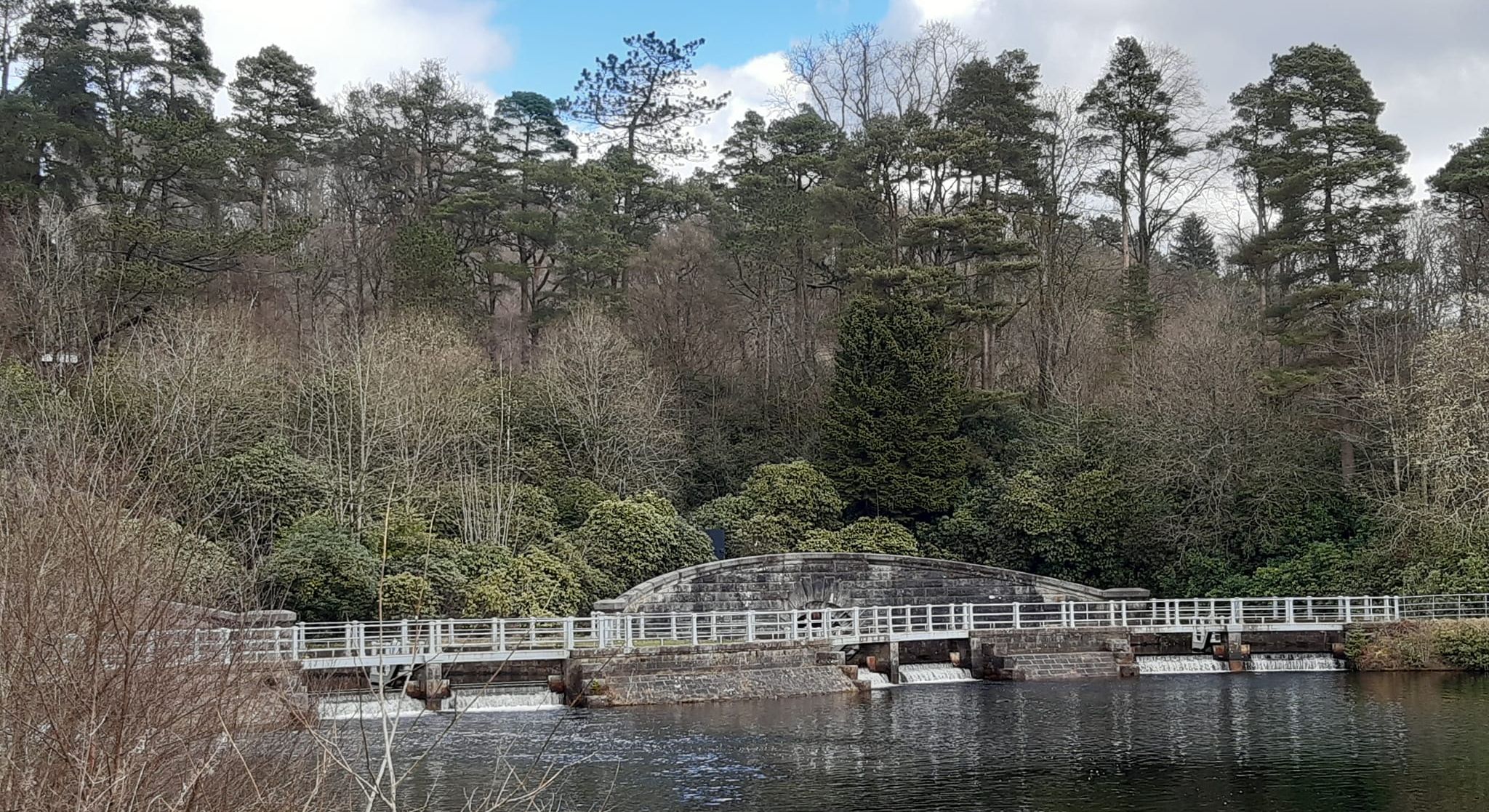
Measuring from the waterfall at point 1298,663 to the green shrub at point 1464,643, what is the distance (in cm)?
216

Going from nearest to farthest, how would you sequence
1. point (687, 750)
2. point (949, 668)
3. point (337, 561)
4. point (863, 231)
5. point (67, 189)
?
point (687, 750) → point (337, 561) → point (949, 668) → point (67, 189) → point (863, 231)

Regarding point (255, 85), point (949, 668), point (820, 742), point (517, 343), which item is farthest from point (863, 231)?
point (820, 742)

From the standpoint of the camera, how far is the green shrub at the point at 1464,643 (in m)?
28.5

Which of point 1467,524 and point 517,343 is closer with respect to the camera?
point 1467,524

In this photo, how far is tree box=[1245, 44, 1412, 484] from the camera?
3781 cm

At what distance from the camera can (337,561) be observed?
92.6 feet

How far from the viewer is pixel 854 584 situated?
113 feet

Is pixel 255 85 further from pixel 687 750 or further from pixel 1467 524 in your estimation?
pixel 1467 524

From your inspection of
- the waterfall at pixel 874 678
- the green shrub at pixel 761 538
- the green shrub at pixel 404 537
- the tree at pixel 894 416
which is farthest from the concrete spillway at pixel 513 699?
the tree at pixel 894 416

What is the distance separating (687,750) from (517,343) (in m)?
29.8

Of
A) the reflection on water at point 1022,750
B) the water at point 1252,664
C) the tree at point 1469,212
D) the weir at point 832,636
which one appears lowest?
the reflection on water at point 1022,750

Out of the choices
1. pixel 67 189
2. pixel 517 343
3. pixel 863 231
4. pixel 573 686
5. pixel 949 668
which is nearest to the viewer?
pixel 573 686

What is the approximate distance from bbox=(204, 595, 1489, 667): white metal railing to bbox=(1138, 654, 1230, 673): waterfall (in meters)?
0.81

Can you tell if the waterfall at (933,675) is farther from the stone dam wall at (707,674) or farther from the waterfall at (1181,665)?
the waterfall at (1181,665)
